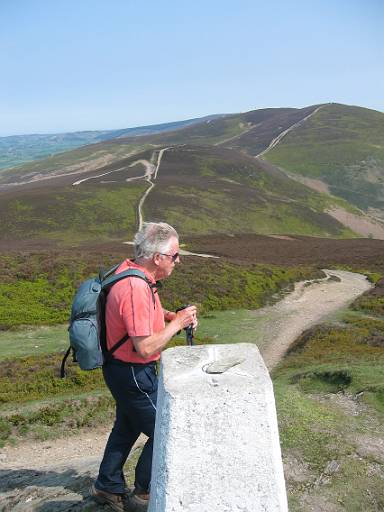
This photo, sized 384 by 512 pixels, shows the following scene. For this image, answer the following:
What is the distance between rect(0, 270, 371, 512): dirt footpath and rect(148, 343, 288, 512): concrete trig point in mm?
3078

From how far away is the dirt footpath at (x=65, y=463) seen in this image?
7094 mm

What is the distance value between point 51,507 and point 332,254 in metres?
54.0

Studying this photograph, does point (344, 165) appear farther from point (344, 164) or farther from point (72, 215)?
point (72, 215)

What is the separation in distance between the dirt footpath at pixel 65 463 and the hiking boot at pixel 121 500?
0.63 ft

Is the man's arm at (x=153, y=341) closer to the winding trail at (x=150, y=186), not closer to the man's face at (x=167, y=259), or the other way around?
the man's face at (x=167, y=259)

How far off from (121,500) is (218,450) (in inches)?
117

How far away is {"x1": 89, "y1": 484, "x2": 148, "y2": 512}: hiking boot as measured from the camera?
6.13 meters

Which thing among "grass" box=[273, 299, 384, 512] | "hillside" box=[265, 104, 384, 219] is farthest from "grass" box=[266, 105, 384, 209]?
"grass" box=[273, 299, 384, 512]

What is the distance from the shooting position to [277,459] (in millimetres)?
4188

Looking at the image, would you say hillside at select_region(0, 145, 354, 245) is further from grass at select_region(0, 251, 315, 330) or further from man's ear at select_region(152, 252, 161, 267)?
man's ear at select_region(152, 252, 161, 267)

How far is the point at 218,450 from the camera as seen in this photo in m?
4.12

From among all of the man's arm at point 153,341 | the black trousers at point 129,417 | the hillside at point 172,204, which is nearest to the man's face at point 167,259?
the man's arm at point 153,341

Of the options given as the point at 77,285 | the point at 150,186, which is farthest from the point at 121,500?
the point at 150,186

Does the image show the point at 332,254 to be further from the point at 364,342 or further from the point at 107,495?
the point at 107,495
